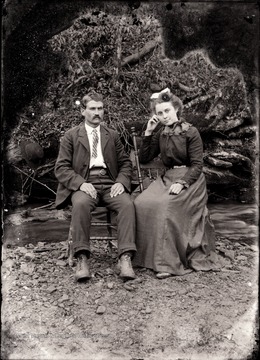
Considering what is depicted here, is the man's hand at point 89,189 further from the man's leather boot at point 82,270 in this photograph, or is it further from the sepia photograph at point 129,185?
the man's leather boot at point 82,270

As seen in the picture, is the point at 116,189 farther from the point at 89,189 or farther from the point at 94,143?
the point at 94,143

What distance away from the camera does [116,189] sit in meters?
4.45

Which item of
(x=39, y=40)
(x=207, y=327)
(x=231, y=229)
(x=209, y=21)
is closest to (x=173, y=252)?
(x=207, y=327)

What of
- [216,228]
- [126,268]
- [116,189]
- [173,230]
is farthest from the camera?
[216,228]

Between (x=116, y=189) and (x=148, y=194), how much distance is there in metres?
0.36

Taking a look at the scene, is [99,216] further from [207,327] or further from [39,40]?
[39,40]

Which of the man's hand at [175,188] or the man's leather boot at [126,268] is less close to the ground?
the man's hand at [175,188]

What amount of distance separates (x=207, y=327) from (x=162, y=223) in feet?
3.84

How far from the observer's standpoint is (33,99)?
7273 millimetres

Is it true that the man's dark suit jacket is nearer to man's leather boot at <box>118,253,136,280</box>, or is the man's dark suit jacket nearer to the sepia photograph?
the sepia photograph

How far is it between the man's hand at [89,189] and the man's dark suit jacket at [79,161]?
7 cm

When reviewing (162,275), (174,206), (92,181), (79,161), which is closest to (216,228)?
(174,206)

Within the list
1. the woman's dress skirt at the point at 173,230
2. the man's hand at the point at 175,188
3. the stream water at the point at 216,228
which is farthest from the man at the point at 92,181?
the stream water at the point at 216,228

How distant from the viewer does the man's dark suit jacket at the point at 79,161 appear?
4484mm
